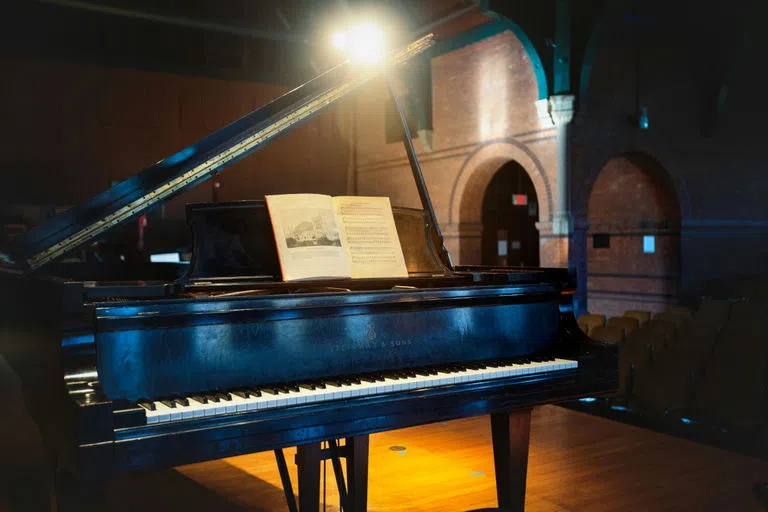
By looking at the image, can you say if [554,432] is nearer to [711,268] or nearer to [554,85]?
[554,85]

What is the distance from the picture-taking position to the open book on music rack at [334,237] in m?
2.58

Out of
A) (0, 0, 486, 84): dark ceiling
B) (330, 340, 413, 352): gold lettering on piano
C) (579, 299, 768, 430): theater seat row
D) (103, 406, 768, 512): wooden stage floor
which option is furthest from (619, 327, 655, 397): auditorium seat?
(0, 0, 486, 84): dark ceiling

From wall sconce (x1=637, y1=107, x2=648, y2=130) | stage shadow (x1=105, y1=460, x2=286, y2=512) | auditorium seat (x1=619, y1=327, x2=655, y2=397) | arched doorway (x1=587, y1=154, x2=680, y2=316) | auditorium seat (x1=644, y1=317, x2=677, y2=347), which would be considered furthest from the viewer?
arched doorway (x1=587, y1=154, x2=680, y2=316)

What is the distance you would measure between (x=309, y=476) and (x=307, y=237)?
87 cm

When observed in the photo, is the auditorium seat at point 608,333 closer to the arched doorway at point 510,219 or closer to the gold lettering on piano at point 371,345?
the gold lettering on piano at point 371,345

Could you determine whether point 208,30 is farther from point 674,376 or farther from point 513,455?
point 513,455

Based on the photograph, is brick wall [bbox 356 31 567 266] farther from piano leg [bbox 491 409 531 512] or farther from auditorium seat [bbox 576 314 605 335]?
piano leg [bbox 491 409 531 512]

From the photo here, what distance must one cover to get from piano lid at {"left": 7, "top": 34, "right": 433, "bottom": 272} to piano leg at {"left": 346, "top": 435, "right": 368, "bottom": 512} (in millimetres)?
1137

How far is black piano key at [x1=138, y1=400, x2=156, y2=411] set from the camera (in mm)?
1952

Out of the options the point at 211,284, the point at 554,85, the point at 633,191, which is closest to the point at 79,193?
the point at 554,85

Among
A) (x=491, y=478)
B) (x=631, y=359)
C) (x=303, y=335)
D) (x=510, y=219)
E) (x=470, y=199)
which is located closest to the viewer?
(x=303, y=335)

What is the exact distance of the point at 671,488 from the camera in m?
3.52

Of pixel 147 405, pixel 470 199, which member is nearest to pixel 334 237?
pixel 147 405

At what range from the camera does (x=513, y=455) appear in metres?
2.83
